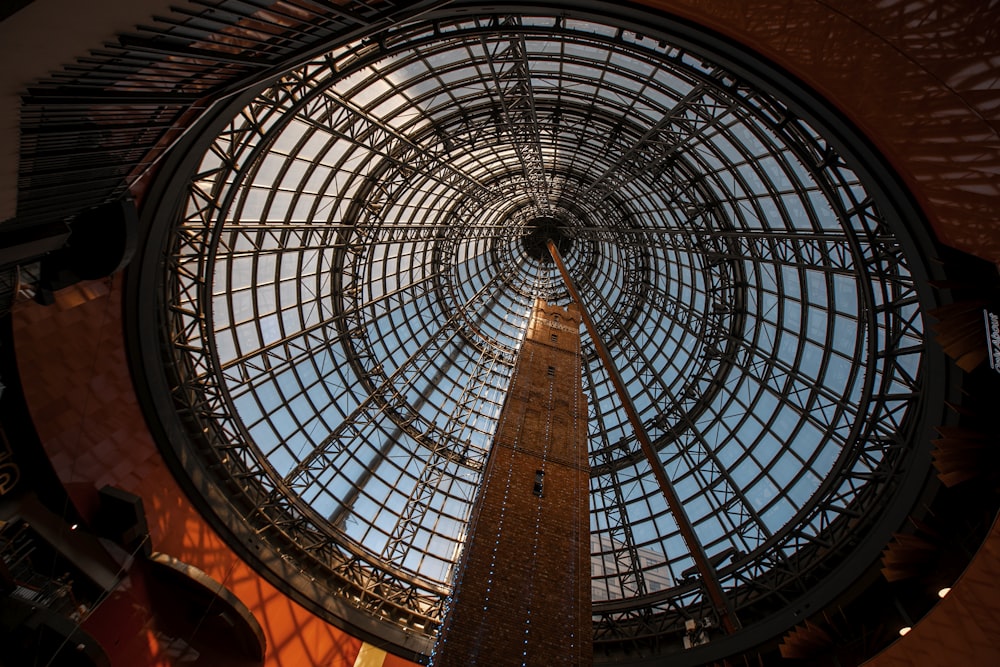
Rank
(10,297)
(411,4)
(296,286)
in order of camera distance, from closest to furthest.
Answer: (411,4), (10,297), (296,286)

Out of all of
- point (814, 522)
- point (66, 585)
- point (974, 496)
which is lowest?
point (66, 585)

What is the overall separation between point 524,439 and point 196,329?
13.6 meters

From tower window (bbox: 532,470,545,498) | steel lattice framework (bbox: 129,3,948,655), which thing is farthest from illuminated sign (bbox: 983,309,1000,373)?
tower window (bbox: 532,470,545,498)

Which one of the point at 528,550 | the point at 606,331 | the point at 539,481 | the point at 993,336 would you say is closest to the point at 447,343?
the point at 606,331

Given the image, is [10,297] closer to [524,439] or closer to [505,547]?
[505,547]

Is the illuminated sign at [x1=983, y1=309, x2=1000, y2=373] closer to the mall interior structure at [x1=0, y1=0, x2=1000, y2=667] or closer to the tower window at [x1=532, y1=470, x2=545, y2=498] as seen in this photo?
the mall interior structure at [x1=0, y1=0, x2=1000, y2=667]

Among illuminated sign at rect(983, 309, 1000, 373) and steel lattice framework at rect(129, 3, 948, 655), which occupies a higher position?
steel lattice framework at rect(129, 3, 948, 655)

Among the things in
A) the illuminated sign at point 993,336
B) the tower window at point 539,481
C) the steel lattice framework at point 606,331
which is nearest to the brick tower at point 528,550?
the tower window at point 539,481

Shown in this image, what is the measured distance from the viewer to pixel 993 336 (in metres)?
8.65

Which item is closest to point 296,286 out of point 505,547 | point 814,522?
point 505,547

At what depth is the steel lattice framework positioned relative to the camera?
15.3 metres

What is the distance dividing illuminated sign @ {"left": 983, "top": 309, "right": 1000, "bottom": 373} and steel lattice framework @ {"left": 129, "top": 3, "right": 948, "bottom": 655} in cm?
281

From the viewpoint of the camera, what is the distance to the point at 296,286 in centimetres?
2381

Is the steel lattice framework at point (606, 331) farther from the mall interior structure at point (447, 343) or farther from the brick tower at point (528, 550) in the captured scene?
the brick tower at point (528, 550)
